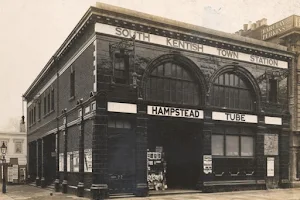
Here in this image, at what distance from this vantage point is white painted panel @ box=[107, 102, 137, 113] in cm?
1845

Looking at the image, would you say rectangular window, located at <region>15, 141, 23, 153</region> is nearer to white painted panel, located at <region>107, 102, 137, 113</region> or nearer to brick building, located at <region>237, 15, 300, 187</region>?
white painted panel, located at <region>107, 102, 137, 113</region>

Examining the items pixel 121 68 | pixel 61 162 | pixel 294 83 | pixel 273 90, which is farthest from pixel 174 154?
pixel 294 83

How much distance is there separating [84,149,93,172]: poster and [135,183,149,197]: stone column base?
2486mm

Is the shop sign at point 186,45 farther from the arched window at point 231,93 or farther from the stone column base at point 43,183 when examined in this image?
the stone column base at point 43,183

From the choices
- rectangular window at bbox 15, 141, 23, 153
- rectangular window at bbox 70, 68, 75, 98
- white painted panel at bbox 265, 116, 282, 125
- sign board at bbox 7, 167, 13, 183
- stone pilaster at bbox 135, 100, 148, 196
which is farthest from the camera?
rectangular window at bbox 15, 141, 23, 153

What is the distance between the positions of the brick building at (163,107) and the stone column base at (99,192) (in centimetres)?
5

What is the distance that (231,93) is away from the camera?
23.5m

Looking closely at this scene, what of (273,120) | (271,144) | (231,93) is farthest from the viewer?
(273,120)

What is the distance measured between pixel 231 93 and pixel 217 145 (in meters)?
3.37

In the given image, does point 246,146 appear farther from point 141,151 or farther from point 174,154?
point 141,151

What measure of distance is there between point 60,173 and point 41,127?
863 centimetres

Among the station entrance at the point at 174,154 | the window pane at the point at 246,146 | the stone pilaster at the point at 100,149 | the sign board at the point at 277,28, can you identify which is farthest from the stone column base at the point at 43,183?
the sign board at the point at 277,28

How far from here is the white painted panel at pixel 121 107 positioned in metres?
18.5

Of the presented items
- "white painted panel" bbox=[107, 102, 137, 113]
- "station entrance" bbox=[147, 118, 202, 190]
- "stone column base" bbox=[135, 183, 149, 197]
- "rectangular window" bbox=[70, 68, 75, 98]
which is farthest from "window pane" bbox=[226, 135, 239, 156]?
"rectangular window" bbox=[70, 68, 75, 98]
